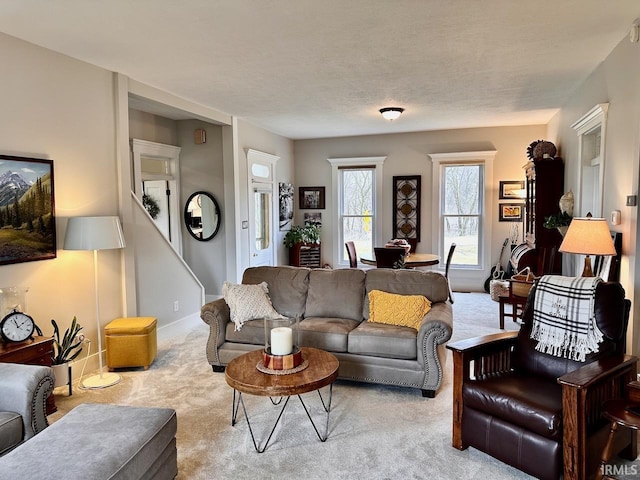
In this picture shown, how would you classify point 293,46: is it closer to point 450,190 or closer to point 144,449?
point 144,449

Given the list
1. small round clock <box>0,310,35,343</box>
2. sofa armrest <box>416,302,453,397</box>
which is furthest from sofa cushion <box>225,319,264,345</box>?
small round clock <box>0,310,35,343</box>

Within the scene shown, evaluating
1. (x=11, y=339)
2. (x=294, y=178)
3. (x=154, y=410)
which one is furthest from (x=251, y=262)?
(x=154, y=410)

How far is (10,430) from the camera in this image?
7.02 feet

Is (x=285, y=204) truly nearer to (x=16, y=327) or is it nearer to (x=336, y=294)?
(x=336, y=294)

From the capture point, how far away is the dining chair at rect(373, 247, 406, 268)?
5562mm

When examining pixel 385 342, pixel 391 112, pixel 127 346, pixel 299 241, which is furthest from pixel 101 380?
pixel 299 241

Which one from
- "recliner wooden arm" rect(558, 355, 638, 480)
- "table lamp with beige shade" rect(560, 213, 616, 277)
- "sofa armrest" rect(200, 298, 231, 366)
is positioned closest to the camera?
"recliner wooden arm" rect(558, 355, 638, 480)

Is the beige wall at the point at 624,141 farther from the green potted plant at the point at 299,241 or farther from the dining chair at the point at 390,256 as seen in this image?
the green potted plant at the point at 299,241

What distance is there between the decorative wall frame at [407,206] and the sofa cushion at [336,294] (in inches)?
150

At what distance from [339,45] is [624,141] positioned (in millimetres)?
2339

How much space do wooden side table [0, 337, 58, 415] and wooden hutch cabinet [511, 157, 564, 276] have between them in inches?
200

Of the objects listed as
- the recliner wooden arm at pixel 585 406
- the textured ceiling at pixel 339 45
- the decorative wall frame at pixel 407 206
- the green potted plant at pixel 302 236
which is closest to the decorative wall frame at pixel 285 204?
the green potted plant at pixel 302 236

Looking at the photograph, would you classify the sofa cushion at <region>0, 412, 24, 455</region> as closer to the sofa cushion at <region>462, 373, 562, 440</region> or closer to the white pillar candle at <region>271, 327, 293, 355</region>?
the white pillar candle at <region>271, 327, 293, 355</region>

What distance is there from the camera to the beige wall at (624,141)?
10.4 feet
